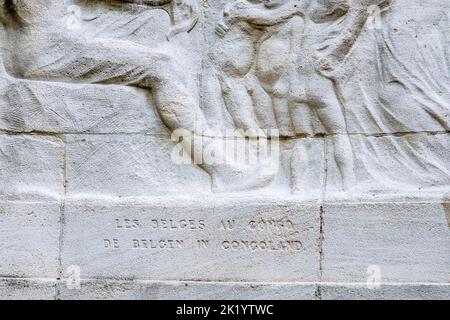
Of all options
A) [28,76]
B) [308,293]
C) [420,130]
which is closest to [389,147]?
[420,130]

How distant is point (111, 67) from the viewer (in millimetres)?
7504

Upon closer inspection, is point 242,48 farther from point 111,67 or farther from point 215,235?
point 215,235

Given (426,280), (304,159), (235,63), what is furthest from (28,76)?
(426,280)

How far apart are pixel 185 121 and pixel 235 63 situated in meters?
0.59

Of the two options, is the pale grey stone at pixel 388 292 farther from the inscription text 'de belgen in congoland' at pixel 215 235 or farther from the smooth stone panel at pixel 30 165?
the smooth stone panel at pixel 30 165

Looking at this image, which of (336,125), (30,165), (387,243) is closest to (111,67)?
(30,165)

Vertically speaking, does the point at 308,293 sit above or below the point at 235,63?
below

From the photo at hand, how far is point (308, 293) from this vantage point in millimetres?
7234

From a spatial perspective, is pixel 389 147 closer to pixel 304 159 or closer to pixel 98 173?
pixel 304 159

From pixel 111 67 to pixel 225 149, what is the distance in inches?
42.0

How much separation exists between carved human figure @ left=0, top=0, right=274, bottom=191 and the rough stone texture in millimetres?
11

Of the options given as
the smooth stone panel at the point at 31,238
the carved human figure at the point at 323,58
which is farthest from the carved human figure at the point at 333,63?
the smooth stone panel at the point at 31,238

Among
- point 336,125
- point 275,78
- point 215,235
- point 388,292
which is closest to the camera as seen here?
point 388,292
